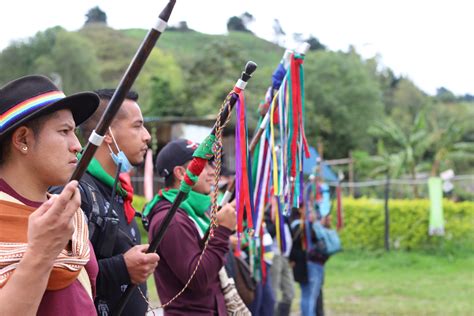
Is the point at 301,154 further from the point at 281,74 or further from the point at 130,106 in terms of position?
the point at 130,106

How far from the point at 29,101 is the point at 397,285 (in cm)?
954

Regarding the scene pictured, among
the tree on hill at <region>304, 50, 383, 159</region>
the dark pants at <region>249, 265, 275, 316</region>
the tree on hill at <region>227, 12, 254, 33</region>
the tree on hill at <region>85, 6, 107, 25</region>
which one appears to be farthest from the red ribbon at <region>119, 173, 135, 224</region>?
the tree on hill at <region>227, 12, 254, 33</region>

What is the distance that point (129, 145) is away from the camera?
3158 mm

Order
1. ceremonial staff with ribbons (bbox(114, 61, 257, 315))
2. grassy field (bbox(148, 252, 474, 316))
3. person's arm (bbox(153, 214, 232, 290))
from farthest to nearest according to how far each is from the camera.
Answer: grassy field (bbox(148, 252, 474, 316)) → person's arm (bbox(153, 214, 232, 290)) → ceremonial staff with ribbons (bbox(114, 61, 257, 315))

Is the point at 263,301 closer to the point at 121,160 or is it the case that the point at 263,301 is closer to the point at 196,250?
the point at 196,250

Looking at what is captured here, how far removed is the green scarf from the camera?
365cm

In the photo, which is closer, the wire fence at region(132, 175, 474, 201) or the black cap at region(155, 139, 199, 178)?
the black cap at region(155, 139, 199, 178)

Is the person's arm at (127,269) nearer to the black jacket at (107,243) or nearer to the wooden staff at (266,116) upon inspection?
the black jacket at (107,243)

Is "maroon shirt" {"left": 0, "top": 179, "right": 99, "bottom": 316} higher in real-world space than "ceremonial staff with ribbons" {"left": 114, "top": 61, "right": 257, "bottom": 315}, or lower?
lower

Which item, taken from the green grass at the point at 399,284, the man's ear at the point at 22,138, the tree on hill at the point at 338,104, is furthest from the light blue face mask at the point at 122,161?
the tree on hill at the point at 338,104

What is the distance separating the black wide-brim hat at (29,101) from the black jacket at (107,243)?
27.7 inches

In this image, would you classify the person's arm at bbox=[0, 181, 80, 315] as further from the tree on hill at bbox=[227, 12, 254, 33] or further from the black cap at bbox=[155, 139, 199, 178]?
the tree on hill at bbox=[227, 12, 254, 33]

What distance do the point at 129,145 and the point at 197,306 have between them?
0.98 metres

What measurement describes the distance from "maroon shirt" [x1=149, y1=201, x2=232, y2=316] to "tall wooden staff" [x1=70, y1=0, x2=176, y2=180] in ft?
5.34
